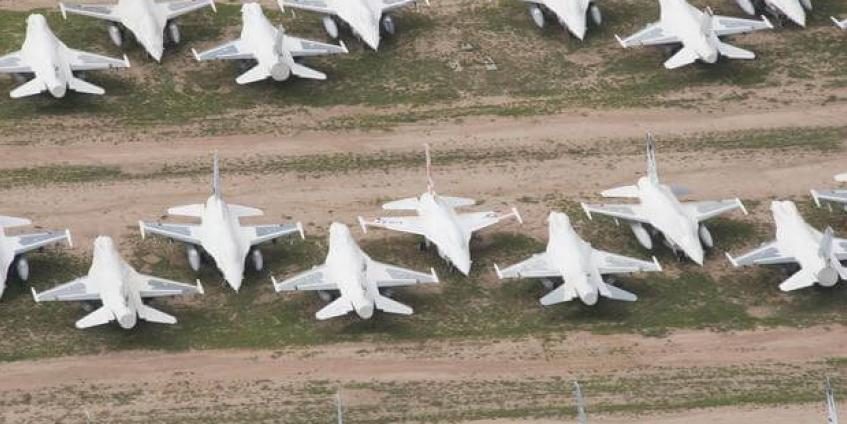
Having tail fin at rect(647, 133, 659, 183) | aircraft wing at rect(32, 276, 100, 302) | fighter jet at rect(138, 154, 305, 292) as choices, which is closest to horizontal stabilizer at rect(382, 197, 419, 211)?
fighter jet at rect(138, 154, 305, 292)

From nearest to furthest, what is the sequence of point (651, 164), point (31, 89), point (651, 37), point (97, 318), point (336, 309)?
point (97, 318), point (336, 309), point (651, 164), point (31, 89), point (651, 37)

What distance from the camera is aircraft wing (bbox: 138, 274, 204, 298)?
98.1 m

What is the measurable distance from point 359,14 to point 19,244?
2447 cm

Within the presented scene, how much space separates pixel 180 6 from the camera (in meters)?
119

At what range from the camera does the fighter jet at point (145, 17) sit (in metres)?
116

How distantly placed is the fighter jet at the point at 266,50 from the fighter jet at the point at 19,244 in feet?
50.5

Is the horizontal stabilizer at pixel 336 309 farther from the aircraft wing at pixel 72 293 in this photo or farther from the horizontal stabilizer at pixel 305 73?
the horizontal stabilizer at pixel 305 73

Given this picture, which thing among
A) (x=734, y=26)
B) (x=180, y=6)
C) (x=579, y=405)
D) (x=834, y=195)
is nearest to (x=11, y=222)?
(x=180, y=6)

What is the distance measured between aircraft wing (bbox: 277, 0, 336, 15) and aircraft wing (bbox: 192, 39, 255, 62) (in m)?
5.34

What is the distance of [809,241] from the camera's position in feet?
330

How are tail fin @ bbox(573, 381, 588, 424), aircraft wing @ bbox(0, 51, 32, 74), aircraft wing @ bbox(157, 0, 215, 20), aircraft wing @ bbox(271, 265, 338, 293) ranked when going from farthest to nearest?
aircraft wing @ bbox(157, 0, 215, 20) < aircraft wing @ bbox(0, 51, 32, 74) < aircraft wing @ bbox(271, 265, 338, 293) < tail fin @ bbox(573, 381, 588, 424)

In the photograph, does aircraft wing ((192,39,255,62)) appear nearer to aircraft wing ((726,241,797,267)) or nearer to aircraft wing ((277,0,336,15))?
aircraft wing ((277,0,336,15))

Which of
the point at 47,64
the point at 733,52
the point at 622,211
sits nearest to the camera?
the point at 622,211

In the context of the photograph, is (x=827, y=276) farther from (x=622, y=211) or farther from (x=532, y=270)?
(x=532, y=270)
